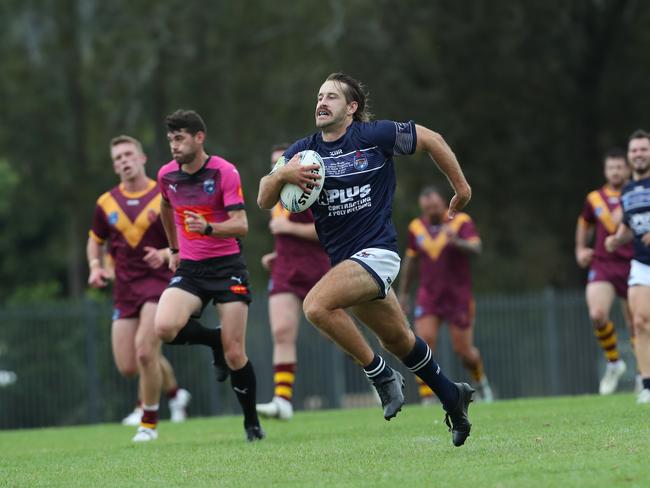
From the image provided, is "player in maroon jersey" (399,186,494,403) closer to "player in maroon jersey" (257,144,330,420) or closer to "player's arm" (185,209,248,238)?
"player in maroon jersey" (257,144,330,420)

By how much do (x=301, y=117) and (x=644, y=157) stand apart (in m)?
24.0

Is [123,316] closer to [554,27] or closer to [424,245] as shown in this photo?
[424,245]

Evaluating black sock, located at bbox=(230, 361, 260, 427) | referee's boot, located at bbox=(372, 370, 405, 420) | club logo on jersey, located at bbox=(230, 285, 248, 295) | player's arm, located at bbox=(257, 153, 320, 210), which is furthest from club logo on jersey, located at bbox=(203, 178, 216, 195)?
referee's boot, located at bbox=(372, 370, 405, 420)

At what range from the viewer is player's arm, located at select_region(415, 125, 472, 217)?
27.5 feet

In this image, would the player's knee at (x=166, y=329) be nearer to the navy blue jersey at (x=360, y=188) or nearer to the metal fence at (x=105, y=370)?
the navy blue jersey at (x=360, y=188)

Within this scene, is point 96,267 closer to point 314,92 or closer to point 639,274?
point 639,274

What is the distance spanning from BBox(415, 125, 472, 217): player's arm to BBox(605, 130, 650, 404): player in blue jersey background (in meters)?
3.54

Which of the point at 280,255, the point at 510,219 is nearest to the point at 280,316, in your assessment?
the point at 280,255

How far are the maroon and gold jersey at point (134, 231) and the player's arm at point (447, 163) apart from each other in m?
4.51

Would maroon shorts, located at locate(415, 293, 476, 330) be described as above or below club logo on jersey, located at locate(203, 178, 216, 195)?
below

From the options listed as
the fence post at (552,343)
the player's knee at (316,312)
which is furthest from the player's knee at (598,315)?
the fence post at (552,343)

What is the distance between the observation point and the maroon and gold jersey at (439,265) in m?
15.6

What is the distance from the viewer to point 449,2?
1169 inches

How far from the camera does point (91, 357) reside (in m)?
21.3
